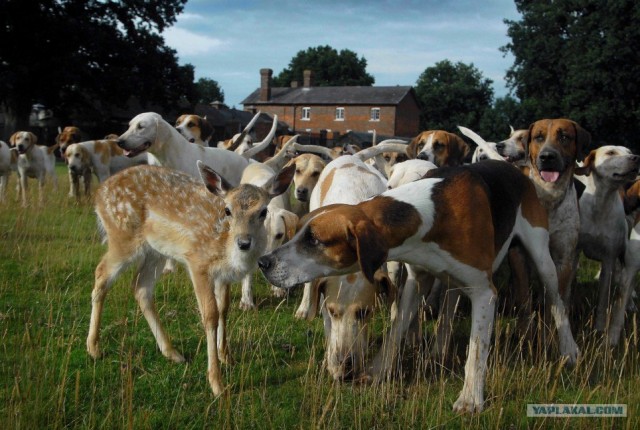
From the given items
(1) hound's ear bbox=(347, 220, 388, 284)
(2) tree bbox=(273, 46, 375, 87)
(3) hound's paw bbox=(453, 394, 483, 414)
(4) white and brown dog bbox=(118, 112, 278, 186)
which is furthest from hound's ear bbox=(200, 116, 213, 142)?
(2) tree bbox=(273, 46, 375, 87)

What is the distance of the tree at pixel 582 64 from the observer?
34656mm

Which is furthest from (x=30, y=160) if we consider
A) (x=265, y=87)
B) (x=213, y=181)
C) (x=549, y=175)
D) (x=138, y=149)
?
(x=265, y=87)

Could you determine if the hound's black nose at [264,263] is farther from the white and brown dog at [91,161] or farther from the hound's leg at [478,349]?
the white and brown dog at [91,161]

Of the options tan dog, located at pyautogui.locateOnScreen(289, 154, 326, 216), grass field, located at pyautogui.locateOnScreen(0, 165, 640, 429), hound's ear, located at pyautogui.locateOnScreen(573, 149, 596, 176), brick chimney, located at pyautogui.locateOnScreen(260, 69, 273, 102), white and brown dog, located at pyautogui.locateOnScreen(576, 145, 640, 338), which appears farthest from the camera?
brick chimney, located at pyautogui.locateOnScreen(260, 69, 273, 102)

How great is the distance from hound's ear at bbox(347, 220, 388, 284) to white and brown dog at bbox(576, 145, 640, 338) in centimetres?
335

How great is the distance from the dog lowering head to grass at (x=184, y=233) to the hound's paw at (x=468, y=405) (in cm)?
162

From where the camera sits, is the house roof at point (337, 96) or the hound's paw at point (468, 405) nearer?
the hound's paw at point (468, 405)

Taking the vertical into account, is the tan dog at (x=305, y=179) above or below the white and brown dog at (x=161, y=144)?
below

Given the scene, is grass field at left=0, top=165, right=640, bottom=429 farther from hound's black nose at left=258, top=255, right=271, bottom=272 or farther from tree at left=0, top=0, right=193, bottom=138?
tree at left=0, top=0, right=193, bottom=138

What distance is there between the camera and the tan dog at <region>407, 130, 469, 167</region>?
8.09 m

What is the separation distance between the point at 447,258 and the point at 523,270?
6.73ft

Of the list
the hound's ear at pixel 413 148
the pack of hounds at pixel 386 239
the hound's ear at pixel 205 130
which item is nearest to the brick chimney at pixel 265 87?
the hound's ear at pixel 205 130

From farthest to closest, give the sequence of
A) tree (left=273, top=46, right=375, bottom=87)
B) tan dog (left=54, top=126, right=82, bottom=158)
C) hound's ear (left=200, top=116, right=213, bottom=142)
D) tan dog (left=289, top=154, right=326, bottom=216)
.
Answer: tree (left=273, top=46, right=375, bottom=87), tan dog (left=54, top=126, right=82, bottom=158), hound's ear (left=200, top=116, right=213, bottom=142), tan dog (left=289, top=154, right=326, bottom=216)

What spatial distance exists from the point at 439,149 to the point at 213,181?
4.33m
